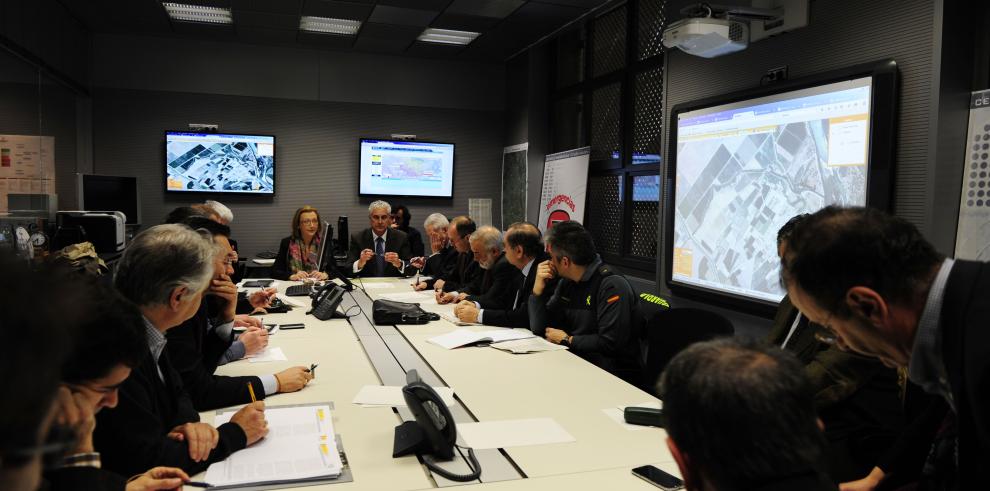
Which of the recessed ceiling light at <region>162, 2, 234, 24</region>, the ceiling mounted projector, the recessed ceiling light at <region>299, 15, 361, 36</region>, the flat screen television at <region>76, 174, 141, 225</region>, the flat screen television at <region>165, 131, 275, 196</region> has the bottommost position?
the flat screen television at <region>76, 174, 141, 225</region>

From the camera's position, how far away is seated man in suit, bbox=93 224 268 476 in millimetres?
1595

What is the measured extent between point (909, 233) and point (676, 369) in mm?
542

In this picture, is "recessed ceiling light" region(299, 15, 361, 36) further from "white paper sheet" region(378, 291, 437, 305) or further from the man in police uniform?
the man in police uniform

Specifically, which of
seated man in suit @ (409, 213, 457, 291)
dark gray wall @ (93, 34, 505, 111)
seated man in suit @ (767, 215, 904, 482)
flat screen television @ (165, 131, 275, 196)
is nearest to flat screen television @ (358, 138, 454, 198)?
dark gray wall @ (93, 34, 505, 111)

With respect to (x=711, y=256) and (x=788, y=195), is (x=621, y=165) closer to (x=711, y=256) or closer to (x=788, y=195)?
(x=711, y=256)

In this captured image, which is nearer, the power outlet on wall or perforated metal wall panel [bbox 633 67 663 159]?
the power outlet on wall

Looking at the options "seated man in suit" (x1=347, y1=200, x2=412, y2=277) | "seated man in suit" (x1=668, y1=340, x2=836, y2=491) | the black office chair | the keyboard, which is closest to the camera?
"seated man in suit" (x1=668, y1=340, x2=836, y2=491)

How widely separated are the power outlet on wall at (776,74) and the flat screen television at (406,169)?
489cm

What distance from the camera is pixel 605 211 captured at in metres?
6.18

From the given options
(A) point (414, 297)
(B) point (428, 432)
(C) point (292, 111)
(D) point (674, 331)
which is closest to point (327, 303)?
(A) point (414, 297)

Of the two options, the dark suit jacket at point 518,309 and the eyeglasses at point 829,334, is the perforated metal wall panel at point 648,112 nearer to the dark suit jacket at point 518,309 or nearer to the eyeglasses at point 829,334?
the dark suit jacket at point 518,309

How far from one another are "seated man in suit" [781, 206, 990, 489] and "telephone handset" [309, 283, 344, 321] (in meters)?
3.10

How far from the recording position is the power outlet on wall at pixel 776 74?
362 cm

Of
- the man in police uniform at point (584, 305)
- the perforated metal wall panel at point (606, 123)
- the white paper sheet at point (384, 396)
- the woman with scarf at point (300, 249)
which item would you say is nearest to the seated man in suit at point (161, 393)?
the white paper sheet at point (384, 396)
